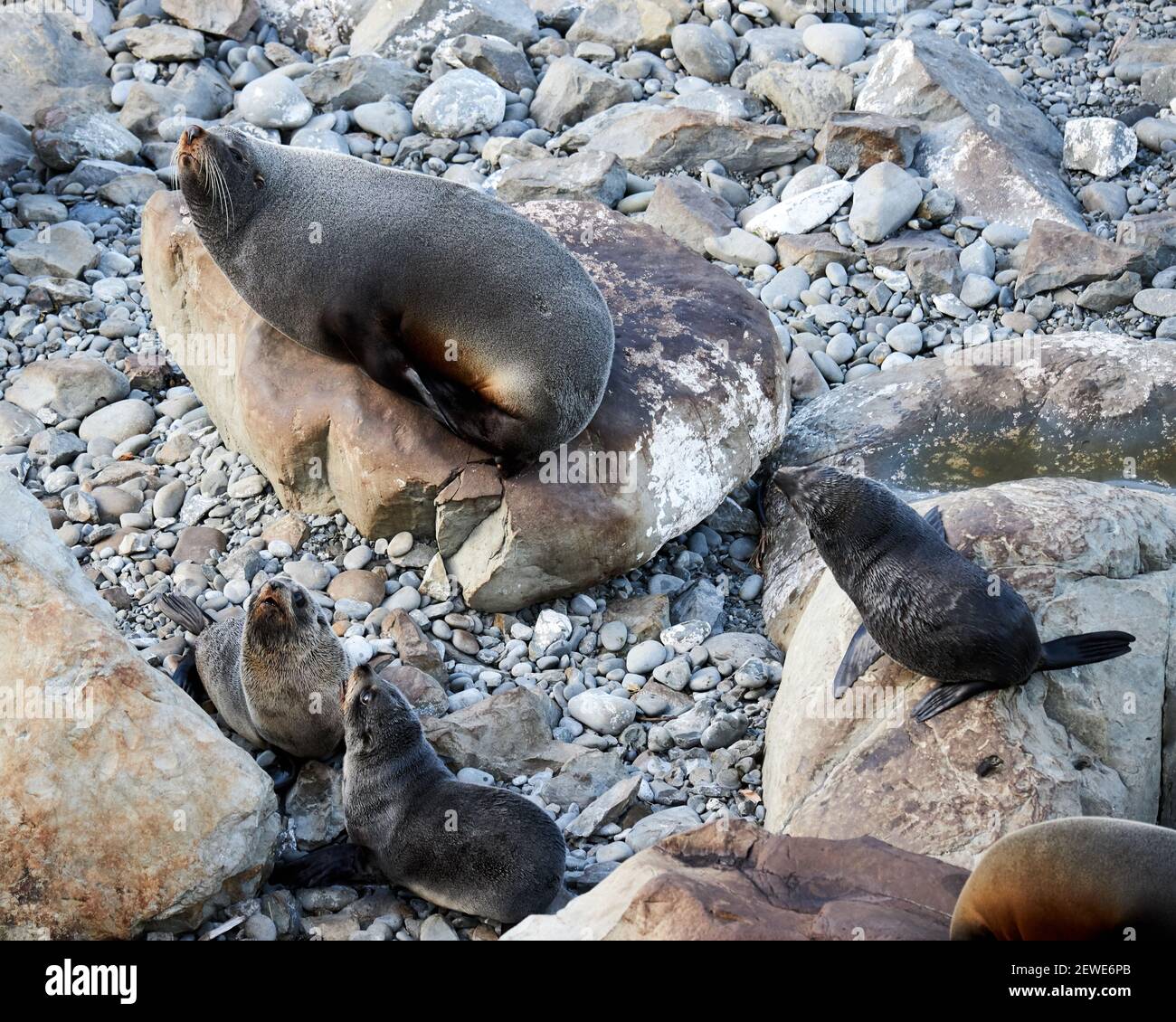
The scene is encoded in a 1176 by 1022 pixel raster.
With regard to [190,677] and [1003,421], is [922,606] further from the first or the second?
[190,677]

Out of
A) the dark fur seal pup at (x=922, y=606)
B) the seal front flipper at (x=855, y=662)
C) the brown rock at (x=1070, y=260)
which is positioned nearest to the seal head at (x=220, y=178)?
the dark fur seal pup at (x=922, y=606)

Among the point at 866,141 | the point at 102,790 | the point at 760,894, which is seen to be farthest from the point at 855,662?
the point at 866,141

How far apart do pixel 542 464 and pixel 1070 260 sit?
188 inches

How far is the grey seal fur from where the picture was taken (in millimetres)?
5176

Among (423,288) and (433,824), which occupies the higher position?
(423,288)

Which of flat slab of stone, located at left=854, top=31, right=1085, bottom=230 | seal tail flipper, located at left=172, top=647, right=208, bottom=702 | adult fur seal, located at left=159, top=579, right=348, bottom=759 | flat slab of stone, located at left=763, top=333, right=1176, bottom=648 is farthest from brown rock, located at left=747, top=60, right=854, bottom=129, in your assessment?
seal tail flipper, located at left=172, top=647, right=208, bottom=702

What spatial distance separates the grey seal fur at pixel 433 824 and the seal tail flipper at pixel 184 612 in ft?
4.93

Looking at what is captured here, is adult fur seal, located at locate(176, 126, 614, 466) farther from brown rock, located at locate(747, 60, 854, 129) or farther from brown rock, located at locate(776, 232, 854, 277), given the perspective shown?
brown rock, located at locate(747, 60, 854, 129)

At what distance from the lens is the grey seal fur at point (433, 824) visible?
518cm

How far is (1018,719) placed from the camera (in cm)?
541

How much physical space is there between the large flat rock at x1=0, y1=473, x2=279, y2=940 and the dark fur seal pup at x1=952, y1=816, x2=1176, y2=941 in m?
2.81

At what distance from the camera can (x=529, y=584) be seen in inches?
280

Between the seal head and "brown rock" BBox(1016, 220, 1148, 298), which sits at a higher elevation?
the seal head

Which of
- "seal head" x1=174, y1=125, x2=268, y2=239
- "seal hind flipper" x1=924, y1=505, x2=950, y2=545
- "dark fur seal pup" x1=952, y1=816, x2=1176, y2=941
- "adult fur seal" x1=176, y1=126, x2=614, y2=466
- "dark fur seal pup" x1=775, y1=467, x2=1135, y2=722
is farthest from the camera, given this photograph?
"seal head" x1=174, y1=125, x2=268, y2=239
